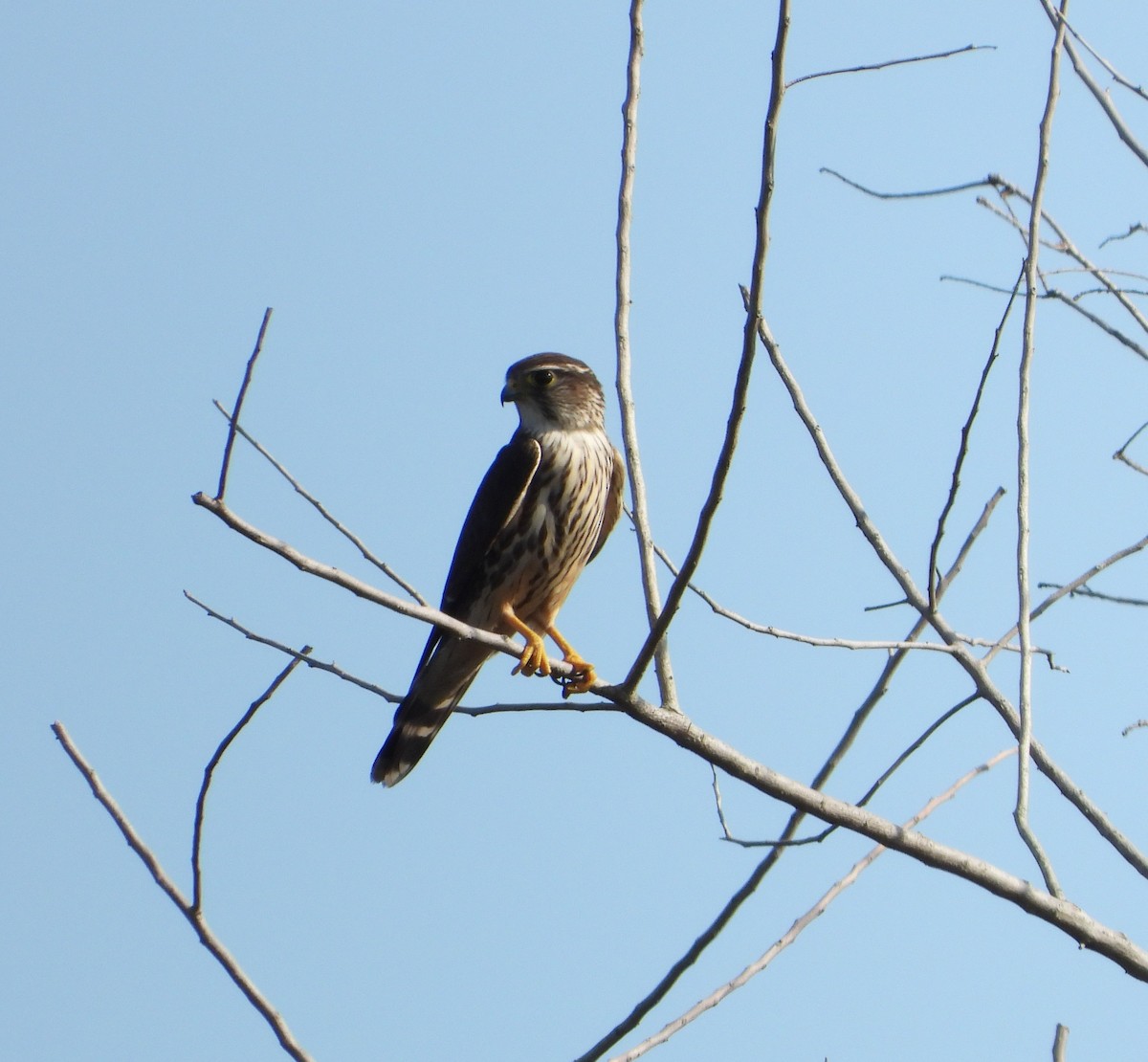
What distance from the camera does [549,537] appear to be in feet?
16.4

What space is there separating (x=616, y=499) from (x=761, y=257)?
2932 mm

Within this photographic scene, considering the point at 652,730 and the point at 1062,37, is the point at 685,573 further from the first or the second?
the point at 1062,37

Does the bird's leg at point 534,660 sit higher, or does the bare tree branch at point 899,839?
the bird's leg at point 534,660

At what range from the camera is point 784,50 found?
2.41 m

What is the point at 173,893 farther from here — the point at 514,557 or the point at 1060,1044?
the point at 514,557

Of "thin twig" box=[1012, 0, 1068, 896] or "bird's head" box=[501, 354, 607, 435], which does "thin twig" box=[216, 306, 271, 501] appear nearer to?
"thin twig" box=[1012, 0, 1068, 896]

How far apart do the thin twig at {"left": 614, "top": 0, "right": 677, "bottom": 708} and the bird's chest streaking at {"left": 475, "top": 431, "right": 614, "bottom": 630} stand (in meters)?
1.78

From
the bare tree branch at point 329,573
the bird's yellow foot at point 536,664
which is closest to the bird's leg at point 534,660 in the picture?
the bird's yellow foot at point 536,664

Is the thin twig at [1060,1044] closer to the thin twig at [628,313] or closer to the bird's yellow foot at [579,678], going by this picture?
the thin twig at [628,313]

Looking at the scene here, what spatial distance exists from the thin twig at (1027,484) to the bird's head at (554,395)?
8.18 feet

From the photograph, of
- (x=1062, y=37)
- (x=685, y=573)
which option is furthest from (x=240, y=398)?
(x=1062, y=37)

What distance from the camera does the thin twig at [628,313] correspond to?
10.3 feet

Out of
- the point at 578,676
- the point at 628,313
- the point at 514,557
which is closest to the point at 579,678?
the point at 578,676

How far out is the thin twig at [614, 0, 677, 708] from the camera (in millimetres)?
3133
